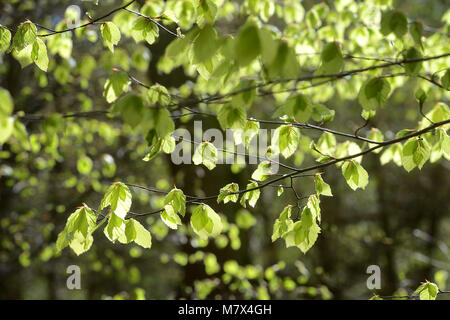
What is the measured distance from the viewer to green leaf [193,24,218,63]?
122cm

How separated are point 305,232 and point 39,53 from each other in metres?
1.34

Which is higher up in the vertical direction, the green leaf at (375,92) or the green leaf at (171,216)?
the green leaf at (375,92)

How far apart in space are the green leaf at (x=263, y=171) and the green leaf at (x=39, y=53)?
100 cm

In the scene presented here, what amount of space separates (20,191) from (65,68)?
2.14m

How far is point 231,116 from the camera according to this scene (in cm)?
141

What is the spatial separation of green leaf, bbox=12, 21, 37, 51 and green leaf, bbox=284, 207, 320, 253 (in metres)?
1.29

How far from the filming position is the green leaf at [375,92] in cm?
147

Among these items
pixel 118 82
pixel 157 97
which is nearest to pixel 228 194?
pixel 157 97

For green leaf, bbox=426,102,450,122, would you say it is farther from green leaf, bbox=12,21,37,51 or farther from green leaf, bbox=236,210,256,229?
green leaf, bbox=236,210,256,229

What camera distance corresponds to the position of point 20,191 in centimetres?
507

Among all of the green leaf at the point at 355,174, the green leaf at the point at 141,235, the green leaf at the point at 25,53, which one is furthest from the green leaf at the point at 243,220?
the green leaf at the point at 25,53

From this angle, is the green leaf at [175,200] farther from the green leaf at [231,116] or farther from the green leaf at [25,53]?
the green leaf at [25,53]

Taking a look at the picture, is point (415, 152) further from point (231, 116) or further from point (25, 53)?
point (25, 53)
